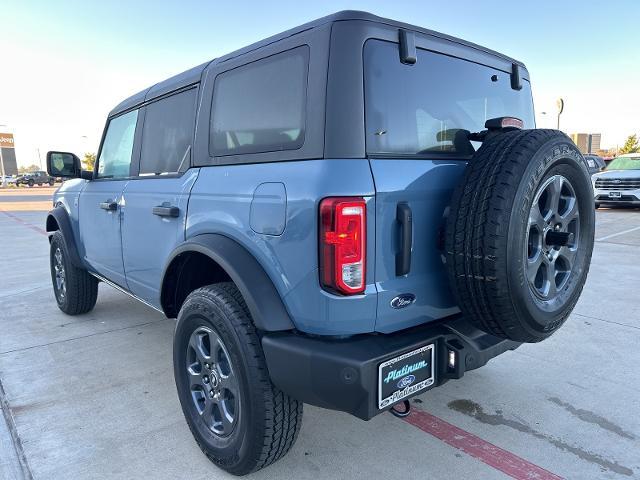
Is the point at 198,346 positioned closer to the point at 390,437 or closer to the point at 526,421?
the point at 390,437

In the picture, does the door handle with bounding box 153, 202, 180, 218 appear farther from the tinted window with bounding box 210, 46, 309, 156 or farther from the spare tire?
the spare tire

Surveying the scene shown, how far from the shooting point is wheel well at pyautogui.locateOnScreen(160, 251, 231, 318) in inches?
98.6

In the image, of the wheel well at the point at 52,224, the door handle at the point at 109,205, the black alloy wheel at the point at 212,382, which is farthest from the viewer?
the wheel well at the point at 52,224

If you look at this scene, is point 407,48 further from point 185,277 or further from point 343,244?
point 185,277

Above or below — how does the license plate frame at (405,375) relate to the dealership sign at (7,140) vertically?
below

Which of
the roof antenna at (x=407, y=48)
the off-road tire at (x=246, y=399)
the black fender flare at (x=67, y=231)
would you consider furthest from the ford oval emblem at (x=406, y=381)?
the black fender flare at (x=67, y=231)

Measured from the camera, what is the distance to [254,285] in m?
1.91

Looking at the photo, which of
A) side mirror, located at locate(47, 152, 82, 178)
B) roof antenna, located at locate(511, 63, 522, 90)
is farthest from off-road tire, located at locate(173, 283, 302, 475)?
side mirror, located at locate(47, 152, 82, 178)

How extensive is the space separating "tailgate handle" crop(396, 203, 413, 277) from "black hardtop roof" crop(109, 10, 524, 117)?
78 cm

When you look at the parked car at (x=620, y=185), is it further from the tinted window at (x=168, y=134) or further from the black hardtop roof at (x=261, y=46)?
the tinted window at (x=168, y=134)

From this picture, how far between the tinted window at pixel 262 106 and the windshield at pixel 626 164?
47.3 feet

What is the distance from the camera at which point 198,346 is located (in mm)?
2307

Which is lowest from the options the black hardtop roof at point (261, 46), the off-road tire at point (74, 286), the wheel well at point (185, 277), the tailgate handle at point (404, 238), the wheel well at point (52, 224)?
the off-road tire at point (74, 286)

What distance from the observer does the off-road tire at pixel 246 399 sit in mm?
1922
